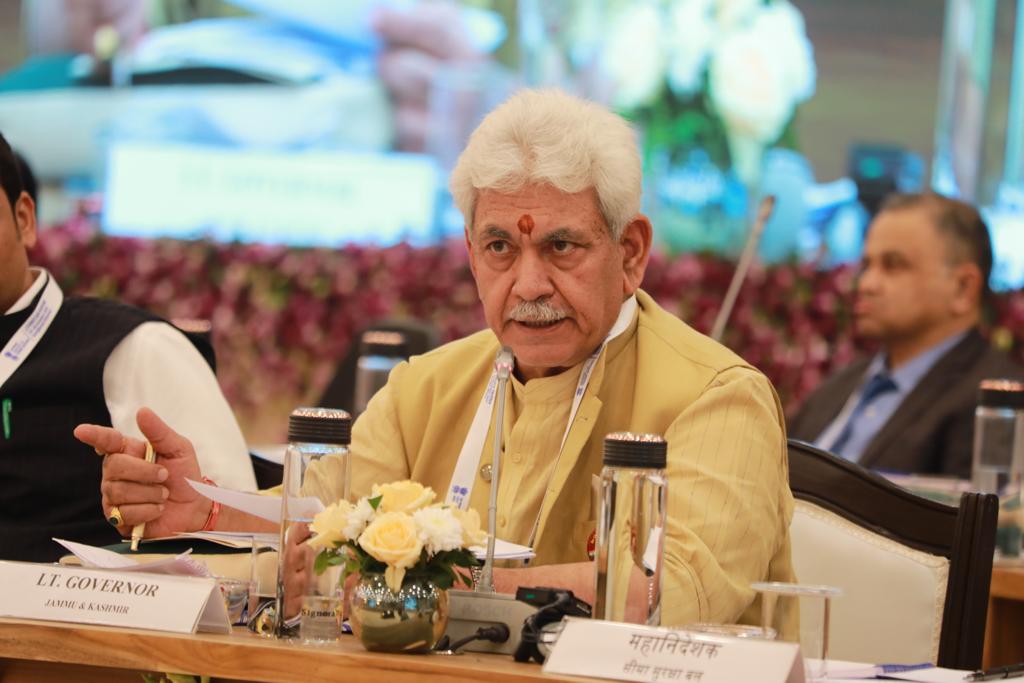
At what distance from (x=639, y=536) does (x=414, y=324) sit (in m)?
3.34

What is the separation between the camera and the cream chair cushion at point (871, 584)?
2.31 meters

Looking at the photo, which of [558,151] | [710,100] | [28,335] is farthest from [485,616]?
[710,100]

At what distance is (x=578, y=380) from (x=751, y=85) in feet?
12.8

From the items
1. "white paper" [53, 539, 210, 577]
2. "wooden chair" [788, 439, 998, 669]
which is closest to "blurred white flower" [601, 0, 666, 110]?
"wooden chair" [788, 439, 998, 669]

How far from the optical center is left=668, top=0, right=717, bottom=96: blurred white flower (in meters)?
5.95

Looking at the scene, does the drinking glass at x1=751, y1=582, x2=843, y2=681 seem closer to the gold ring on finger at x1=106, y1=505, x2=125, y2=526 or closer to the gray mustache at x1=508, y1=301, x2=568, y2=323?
the gray mustache at x1=508, y1=301, x2=568, y2=323

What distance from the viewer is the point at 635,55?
5.97 meters

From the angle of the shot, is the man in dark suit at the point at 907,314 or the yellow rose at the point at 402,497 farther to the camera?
the man in dark suit at the point at 907,314

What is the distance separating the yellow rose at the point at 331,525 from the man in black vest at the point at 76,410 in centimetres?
96

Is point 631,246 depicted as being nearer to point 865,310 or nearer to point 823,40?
point 865,310

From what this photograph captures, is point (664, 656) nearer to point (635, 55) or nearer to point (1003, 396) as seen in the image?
point (1003, 396)

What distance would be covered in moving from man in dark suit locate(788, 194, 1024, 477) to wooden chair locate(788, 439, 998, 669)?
82.9 inches

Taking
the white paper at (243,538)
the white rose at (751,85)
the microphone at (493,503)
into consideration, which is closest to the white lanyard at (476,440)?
the microphone at (493,503)

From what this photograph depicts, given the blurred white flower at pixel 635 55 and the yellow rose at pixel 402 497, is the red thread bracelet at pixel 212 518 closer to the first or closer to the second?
the yellow rose at pixel 402 497
